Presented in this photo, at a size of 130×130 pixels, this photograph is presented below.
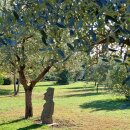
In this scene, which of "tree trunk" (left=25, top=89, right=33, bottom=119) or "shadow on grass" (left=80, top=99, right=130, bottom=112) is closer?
"tree trunk" (left=25, top=89, right=33, bottom=119)

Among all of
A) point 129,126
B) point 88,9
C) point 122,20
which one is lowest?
point 129,126

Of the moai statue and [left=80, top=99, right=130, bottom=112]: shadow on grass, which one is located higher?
the moai statue

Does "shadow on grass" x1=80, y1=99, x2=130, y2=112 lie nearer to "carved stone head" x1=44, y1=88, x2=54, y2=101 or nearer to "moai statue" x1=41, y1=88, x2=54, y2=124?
"moai statue" x1=41, y1=88, x2=54, y2=124

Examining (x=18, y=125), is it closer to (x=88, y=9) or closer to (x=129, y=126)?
(x=129, y=126)

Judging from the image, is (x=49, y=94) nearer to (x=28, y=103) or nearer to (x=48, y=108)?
(x=48, y=108)

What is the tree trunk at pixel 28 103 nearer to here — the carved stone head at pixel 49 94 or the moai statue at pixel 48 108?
the moai statue at pixel 48 108

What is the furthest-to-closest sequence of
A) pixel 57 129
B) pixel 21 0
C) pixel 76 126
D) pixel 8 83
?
1. pixel 8 83
2. pixel 76 126
3. pixel 57 129
4. pixel 21 0

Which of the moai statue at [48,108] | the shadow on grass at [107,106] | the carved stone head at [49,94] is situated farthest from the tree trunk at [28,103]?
the shadow on grass at [107,106]

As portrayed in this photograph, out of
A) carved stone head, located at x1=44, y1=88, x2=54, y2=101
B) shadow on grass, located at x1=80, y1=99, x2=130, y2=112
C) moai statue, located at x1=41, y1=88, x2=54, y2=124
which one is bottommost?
shadow on grass, located at x1=80, y1=99, x2=130, y2=112

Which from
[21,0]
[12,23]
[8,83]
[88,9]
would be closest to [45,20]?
[12,23]

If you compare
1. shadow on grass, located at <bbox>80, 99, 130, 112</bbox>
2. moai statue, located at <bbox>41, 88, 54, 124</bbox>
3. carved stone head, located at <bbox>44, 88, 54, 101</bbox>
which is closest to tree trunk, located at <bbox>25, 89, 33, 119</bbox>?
moai statue, located at <bbox>41, 88, 54, 124</bbox>

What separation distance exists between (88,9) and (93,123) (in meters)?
15.4

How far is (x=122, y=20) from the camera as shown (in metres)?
3.11

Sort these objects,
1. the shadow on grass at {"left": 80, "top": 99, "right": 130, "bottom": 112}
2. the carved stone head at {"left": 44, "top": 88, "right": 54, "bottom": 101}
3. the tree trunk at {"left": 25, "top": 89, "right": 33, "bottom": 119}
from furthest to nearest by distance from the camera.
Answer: the shadow on grass at {"left": 80, "top": 99, "right": 130, "bottom": 112}
the tree trunk at {"left": 25, "top": 89, "right": 33, "bottom": 119}
the carved stone head at {"left": 44, "top": 88, "right": 54, "bottom": 101}
